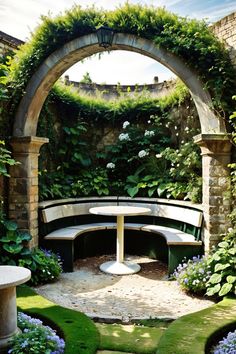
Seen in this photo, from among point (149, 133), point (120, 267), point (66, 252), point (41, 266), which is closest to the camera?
point (41, 266)

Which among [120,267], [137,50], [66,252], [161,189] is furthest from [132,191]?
[137,50]

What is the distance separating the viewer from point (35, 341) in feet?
10.0

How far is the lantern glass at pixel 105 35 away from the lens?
5.20m

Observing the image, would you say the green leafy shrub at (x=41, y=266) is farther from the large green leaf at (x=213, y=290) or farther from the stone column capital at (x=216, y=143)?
the stone column capital at (x=216, y=143)

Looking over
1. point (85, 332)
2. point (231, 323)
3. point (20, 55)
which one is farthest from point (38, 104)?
point (231, 323)

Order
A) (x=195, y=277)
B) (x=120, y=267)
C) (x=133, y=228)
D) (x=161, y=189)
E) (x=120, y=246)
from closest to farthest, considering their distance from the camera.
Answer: (x=195, y=277) < (x=120, y=267) < (x=120, y=246) < (x=133, y=228) < (x=161, y=189)

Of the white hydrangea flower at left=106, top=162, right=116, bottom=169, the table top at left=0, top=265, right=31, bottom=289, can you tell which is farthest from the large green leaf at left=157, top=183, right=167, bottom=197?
the table top at left=0, top=265, right=31, bottom=289

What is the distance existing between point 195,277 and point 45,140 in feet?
11.3

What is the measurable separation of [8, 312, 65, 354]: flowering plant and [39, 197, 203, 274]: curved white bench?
105 inches

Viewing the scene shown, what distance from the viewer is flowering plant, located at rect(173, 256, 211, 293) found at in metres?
4.73

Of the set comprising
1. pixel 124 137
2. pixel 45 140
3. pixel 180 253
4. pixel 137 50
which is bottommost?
→ pixel 180 253

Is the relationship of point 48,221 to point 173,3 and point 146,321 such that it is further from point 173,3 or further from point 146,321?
point 173,3

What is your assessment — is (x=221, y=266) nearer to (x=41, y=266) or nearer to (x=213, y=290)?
(x=213, y=290)

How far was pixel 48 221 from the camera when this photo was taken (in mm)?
6133
